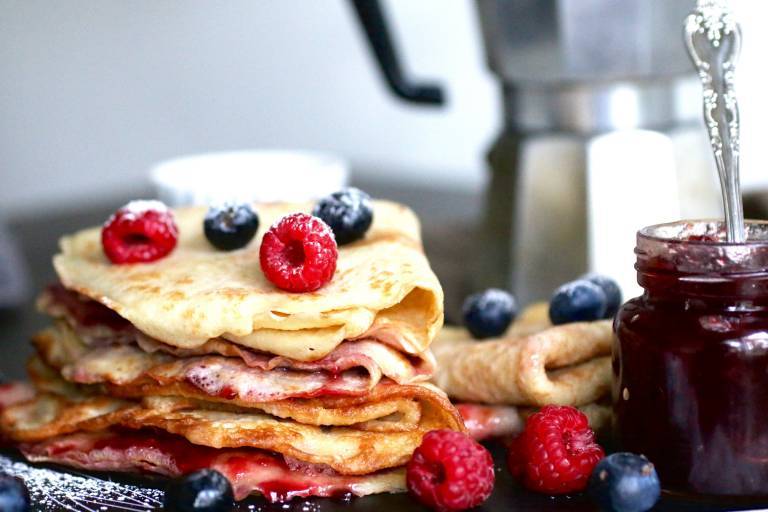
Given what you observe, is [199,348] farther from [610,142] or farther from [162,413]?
[610,142]

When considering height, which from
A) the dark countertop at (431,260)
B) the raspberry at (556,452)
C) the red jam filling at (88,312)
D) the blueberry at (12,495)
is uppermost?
the red jam filling at (88,312)

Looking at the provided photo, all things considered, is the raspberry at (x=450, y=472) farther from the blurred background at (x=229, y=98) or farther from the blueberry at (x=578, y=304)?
the blurred background at (x=229, y=98)

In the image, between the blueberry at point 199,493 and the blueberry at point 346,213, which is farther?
the blueberry at point 346,213

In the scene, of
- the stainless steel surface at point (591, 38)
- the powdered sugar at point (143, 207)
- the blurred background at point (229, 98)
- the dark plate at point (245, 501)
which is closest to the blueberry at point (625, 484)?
the dark plate at point (245, 501)

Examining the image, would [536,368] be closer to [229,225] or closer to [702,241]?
[702,241]

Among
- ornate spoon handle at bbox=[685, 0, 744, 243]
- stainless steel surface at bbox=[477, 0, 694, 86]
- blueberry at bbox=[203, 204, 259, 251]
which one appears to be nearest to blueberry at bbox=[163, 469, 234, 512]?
blueberry at bbox=[203, 204, 259, 251]
